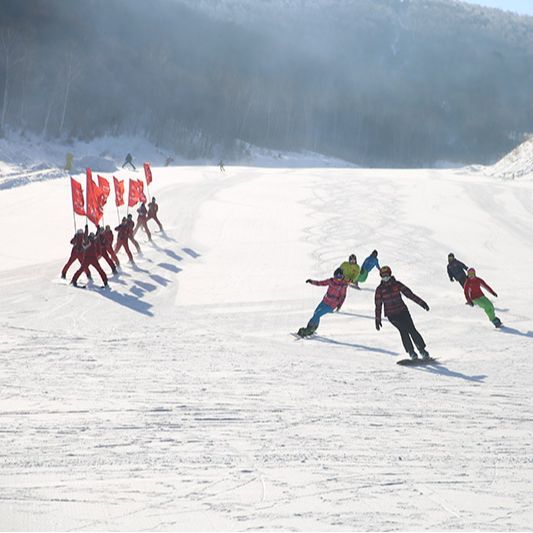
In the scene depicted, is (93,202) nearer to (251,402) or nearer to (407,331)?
(407,331)

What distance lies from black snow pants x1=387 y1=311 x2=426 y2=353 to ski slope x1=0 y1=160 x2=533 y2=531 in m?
0.46

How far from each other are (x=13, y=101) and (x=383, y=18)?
143243 millimetres

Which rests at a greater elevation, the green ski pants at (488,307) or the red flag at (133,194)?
the green ski pants at (488,307)

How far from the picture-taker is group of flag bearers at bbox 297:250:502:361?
10.1 meters

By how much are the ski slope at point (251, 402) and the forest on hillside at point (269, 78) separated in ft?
149

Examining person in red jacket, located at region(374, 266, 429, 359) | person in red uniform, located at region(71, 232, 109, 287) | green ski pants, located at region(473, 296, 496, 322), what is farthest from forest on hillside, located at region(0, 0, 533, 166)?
person in red jacket, located at region(374, 266, 429, 359)

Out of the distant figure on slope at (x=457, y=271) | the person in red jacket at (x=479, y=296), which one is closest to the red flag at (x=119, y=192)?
the distant figure on slope at (x=457, y=271)

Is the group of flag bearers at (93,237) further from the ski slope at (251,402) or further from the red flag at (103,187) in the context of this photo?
the ski slope at (251,402)

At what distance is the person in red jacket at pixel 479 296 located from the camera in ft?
41.2

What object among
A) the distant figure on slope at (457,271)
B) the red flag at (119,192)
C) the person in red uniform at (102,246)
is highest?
the distant figure on slope at (457,271)

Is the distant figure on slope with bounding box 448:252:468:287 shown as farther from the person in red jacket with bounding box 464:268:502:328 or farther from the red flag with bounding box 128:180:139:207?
the red flag with bounding box 128:180:139:207

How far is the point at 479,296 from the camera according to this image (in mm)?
12758

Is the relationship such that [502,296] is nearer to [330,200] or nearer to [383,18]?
[330,200]

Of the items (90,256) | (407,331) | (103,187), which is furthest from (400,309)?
(103,187)
